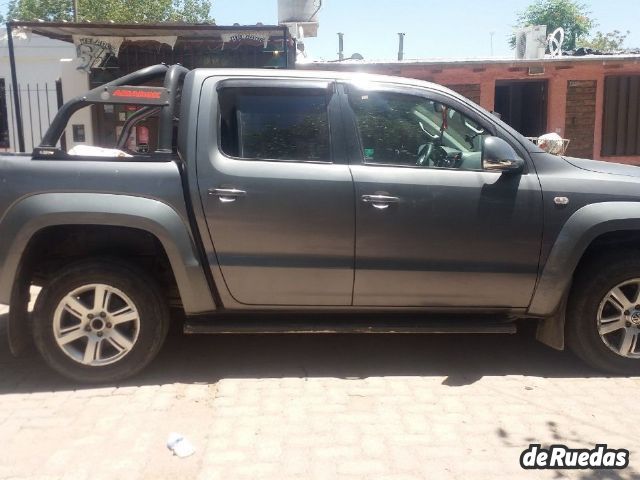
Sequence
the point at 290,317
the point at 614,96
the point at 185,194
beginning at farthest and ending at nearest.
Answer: the point at 614,96 < the point at 290,317 < the point at 185,194

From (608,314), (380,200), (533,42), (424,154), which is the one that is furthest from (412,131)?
(533,42)

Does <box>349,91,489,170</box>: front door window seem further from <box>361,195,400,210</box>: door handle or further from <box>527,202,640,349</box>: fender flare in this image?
<box>527,202,640,349</box>: fender flare

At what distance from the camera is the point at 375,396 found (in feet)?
11.9

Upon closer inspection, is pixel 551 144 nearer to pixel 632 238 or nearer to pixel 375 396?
pixel 632 238

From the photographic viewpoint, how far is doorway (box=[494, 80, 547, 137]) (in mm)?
12039

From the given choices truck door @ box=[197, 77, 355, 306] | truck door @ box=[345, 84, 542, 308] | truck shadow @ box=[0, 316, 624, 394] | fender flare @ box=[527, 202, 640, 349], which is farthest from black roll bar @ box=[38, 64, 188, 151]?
fender flare @ box=[527, 202, 640, 349]

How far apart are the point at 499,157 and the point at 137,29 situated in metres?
6.88

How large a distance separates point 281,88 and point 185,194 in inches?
35.3

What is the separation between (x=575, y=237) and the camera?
3.68m

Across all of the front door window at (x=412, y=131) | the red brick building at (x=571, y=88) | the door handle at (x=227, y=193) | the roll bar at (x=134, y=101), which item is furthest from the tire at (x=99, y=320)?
the red brick building at (x=571, y=88)

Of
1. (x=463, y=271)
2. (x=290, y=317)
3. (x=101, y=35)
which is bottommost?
(x=290, y=317)

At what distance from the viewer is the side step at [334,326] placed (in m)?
3.74

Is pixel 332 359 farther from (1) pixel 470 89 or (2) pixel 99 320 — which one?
(1) pixel 470 89

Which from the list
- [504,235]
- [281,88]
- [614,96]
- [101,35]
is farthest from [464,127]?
[614,96]
